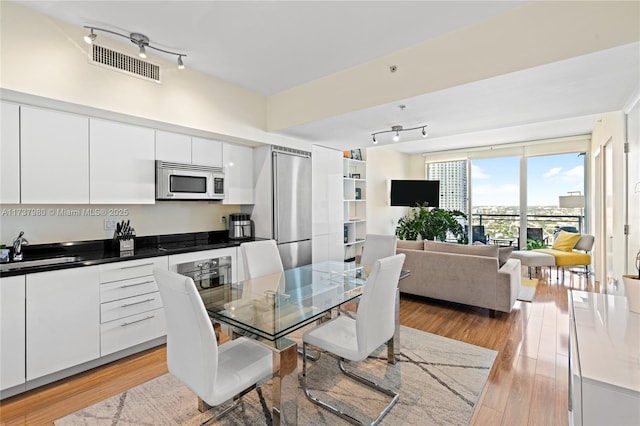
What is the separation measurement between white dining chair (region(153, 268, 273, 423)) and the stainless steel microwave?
5.89 feet

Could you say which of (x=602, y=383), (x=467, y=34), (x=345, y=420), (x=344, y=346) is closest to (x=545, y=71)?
(x=467, y=34)

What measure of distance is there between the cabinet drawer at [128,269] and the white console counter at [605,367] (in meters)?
2.82

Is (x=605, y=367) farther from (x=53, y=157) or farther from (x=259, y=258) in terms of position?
(x=53, y=157)

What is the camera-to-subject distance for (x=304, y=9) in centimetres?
219

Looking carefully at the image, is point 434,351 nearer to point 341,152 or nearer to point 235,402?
point 235,402

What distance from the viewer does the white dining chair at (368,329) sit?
70.9 inches

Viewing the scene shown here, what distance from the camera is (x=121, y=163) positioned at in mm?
2789

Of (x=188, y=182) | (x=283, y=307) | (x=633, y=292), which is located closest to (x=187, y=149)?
(x=188, y=182)

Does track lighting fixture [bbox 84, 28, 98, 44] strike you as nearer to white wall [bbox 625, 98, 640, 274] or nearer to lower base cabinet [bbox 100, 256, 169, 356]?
lower base cabinet [bbox 100, 256, 169, 356]

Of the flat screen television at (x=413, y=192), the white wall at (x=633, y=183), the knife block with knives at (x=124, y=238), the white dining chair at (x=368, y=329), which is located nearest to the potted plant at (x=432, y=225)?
the flat screen television at (x=413, y=192)

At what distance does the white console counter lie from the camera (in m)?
0.81

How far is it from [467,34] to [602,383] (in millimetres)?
2492

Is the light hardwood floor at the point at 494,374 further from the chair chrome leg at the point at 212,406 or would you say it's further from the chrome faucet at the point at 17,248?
the chrome faucet at the point at 17,248

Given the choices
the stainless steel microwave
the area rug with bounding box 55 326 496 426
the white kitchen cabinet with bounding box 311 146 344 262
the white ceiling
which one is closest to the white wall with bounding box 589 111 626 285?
the white ceiling
